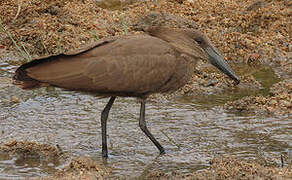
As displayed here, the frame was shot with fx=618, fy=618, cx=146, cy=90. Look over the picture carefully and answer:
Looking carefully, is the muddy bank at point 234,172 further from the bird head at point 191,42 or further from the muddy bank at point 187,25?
the muddy bank at point 187,25

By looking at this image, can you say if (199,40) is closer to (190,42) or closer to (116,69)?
(190,42)

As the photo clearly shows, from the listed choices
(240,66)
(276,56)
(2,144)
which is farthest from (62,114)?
(276,56)

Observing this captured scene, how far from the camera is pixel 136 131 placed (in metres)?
5.93

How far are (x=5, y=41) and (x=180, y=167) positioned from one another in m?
4.20

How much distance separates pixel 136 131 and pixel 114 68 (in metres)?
0.98

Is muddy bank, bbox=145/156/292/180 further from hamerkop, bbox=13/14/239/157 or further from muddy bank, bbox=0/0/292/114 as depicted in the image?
muddy bank, bbox=0/0/292/114

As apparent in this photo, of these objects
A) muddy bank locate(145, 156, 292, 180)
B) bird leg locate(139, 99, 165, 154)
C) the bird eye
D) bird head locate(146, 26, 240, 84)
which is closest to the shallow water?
bird leg locate(139, 99, 165, 154)

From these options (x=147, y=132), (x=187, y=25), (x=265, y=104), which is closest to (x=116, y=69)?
(x=147, y=132)

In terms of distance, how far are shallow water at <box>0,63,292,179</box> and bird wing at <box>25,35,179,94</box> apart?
624 millimetres

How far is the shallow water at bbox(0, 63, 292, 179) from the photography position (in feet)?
17.0

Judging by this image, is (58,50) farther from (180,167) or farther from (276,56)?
(180,167)

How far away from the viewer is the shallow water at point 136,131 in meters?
5.17

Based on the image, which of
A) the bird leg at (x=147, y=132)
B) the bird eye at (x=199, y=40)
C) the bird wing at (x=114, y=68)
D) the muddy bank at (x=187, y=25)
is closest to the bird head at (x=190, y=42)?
the bird eye at (x=199, y=40)

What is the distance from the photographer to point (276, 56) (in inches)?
319
